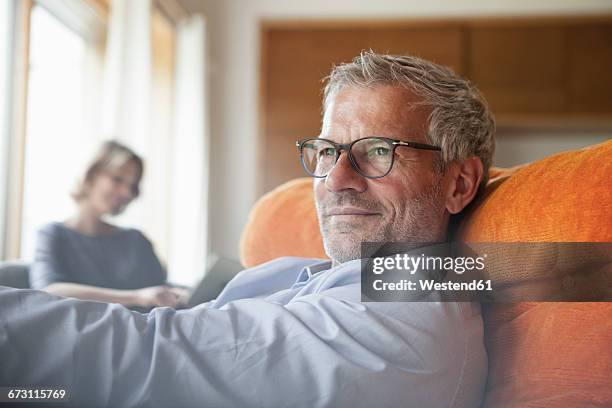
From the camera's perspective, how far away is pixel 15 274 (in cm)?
153

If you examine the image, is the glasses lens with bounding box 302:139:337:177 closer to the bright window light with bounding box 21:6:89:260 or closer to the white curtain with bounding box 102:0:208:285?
the bright window light with bounding box 21:6:89:260

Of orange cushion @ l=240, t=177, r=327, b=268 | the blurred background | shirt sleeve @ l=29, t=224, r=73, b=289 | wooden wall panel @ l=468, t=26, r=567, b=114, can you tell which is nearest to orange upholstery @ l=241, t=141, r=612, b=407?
orange cushion @ l=240, t=177, r=327, b=268

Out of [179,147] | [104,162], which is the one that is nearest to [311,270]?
[104,162]

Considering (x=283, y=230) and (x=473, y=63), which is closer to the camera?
(x=283, y=230)

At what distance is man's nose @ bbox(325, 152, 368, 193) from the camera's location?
85 centimetres

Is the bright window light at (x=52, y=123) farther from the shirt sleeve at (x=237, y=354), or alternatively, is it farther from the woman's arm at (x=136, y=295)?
the shirt sleeve at (x=237, y=354)

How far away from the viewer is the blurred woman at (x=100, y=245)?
5.76ft

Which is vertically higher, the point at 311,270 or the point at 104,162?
the point at 104,162

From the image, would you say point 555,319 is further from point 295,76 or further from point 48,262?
Answer: point 295,76

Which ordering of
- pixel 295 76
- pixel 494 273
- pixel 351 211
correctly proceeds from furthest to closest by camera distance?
pixel 295 76, pixel 351 211, pixel 494 273

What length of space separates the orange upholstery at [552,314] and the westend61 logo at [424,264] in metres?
0.04

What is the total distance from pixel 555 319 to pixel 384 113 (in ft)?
1.19

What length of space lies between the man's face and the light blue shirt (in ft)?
0.56

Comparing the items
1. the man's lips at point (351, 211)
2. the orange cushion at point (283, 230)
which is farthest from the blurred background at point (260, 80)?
the man's lips at point (351, 211)
